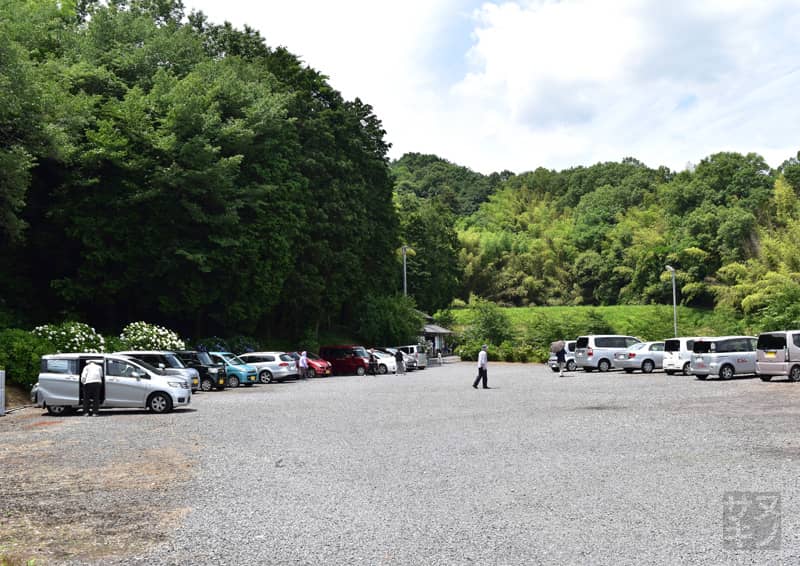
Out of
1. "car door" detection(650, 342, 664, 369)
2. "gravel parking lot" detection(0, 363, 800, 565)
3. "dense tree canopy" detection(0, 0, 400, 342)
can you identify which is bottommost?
"gravel parking lot" detection(0, 363, 800, 565)

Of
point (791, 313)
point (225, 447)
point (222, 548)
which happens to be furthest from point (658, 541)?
point (791, 313)

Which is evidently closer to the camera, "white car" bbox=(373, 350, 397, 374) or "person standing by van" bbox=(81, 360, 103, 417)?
"person standing by van" bbox=(81, 360, 103, 417)

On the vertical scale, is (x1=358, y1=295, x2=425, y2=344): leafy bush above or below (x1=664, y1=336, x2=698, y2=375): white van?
above

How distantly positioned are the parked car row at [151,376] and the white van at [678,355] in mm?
17356

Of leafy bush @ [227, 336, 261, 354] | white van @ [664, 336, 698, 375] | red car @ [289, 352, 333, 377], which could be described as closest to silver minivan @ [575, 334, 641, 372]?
white van @ [664, 336, 698, 375]

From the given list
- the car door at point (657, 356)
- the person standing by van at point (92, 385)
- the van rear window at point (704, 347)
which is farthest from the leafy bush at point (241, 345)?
the van rear window at point (704, 347)

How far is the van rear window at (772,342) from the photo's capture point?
27.2 meters

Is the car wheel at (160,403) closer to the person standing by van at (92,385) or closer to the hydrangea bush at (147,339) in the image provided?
the person standing by van at (92,385)

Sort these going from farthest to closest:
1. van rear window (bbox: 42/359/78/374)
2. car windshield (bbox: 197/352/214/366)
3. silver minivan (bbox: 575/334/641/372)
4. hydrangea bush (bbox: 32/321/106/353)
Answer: silver minivan (bbox: 575/334/641/372) < car windshield (bbox: 197/352/214/366) < hydrangea bush (bbox: 32/321/106/353) < van rear window (bbox: 42/359/78/374)

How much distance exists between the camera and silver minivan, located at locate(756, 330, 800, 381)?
27016 millimetres

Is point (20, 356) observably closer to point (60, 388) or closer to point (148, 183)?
point (60, 388)

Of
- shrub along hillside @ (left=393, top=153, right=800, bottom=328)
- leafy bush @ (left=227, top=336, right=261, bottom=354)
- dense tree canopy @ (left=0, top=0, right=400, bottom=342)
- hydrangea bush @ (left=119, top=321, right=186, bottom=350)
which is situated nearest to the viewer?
hydrangea bush @ (left=119, top=321, right=186, bottom=350)

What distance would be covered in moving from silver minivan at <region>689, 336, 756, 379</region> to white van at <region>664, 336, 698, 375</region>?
4007 mm

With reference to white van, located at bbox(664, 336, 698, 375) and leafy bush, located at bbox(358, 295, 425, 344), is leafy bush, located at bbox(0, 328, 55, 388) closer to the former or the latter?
white van, located at bbox(664, 336, 698, 375)
